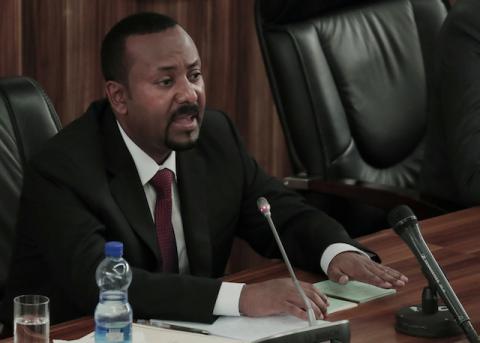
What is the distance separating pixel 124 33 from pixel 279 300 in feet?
2.39

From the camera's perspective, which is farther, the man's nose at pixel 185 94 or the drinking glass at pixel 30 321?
the man's nose at pixel 185 94

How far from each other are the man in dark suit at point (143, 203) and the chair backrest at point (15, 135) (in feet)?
0.53

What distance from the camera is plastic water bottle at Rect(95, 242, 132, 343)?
188 centimetres

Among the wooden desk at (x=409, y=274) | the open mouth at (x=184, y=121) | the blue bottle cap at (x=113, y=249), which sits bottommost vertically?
the wooden desk at (x=409, y=274)

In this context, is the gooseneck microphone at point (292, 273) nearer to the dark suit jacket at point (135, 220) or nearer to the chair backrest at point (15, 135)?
the dark suit jacket at point (135, 220)

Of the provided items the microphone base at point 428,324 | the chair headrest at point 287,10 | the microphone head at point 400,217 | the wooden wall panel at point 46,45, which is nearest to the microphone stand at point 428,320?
the microphone base at point 428,324

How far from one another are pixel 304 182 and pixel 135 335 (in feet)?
4.52

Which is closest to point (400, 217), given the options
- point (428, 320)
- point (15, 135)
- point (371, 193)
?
point (428, 320)

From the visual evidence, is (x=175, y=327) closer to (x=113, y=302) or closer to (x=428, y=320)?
(x=113, y=302)

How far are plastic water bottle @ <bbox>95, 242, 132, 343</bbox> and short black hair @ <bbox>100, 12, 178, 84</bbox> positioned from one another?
0.62m

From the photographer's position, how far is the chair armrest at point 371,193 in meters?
3.19

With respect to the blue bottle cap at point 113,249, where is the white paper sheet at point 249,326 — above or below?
below

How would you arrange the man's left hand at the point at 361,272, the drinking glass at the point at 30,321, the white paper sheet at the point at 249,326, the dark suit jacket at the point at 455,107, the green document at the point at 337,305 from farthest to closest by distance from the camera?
1. the dark suit jacket at the point at 455,107
2. the man's left hand at the point at 361,272
3. the green document at the point at 337,305
4. the white paper sheet at the point at 249,326
5. the drinking glass at the point at 30,321

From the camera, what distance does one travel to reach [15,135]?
2674 mm
